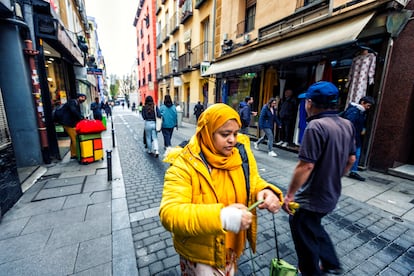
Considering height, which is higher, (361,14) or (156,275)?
(361,14)

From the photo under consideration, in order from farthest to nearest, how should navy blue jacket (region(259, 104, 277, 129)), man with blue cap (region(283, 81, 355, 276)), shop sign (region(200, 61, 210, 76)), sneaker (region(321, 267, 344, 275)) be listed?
shop sign (region(200, 61, 210, 76))
navy blue jacket (region(259, 104, 277, 129))
sneaker (region(321, 267, 344, 275))
man with blue cap (region(283, 81, 355, 276))

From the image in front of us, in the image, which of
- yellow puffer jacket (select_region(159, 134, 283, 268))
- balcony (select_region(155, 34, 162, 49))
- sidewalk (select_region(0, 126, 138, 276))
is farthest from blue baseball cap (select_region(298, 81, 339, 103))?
balcony (select_region(155, 34, 162, 49))

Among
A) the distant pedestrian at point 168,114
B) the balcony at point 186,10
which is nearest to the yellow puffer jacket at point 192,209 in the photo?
the distant pedestrian at point 168,114

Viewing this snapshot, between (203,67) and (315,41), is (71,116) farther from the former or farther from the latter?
(203,67)

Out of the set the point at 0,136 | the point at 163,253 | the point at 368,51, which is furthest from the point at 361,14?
the point at 0,136

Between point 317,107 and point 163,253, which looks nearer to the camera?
point 317,107

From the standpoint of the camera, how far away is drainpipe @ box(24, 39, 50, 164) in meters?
4.91

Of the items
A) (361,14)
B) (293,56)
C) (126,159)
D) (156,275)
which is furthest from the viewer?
(126,159)

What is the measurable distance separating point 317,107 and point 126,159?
5.98m

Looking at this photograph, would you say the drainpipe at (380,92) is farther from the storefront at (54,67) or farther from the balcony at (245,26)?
the storefront at (54,67)

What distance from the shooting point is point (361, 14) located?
494 centimetres

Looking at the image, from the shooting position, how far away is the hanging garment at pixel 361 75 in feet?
16.3

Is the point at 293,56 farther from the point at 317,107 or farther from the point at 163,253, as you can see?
the point at 163,253

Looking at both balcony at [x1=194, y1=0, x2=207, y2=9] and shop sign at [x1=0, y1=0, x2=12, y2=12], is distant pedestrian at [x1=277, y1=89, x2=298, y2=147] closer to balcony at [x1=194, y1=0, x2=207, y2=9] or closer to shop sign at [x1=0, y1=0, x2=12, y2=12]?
shop sign at [x1=0, y1=0, x2=12, y2=12]
